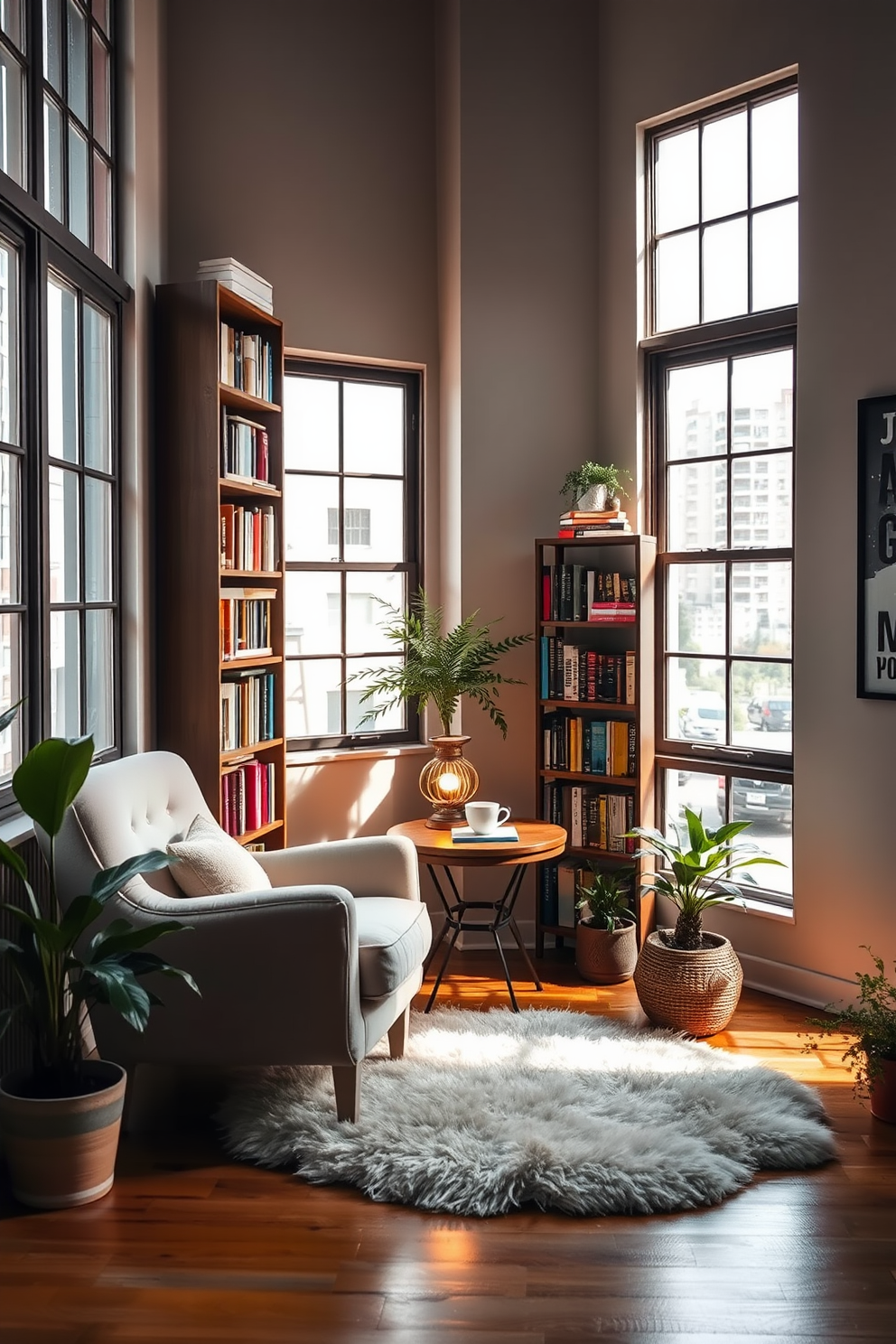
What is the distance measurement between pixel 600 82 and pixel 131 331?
2224 mm

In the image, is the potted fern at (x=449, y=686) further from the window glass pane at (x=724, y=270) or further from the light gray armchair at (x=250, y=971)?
the window glass pane at (x=724, y=270)

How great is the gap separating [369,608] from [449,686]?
2.40 feet

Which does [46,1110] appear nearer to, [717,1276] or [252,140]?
[717,1276]

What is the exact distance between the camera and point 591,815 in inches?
177

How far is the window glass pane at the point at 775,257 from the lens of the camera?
13.3ft

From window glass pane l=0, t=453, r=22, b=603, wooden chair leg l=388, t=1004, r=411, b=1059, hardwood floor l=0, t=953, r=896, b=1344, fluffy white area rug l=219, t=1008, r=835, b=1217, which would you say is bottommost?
hardwood floor l=0, t=953, r=896, b=1344

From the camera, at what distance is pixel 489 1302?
7.22ft

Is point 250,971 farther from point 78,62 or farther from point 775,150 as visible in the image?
point 775,150

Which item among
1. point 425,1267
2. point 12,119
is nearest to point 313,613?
point 12,119

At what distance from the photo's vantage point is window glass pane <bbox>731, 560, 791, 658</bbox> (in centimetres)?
414

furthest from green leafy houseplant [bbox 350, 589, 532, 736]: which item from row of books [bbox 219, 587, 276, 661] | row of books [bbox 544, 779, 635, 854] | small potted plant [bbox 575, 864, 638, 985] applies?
small potted plant [bbox 575, 864, 638, 985]

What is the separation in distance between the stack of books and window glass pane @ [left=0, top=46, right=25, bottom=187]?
2215 millimetres

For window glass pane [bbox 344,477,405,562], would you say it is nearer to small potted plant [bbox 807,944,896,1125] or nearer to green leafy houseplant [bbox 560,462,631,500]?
green leafy houseplant [bbox 560,462,631,500]

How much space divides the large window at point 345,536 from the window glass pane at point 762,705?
1365 millimetres
